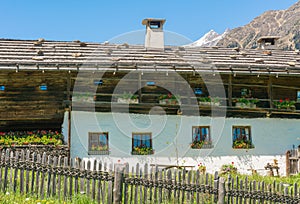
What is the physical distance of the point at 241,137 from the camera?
1681 centimetres

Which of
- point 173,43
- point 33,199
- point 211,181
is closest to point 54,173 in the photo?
point 33,199

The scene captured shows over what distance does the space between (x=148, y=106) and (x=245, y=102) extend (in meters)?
4.45

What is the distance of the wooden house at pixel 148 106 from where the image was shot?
15.6 metres

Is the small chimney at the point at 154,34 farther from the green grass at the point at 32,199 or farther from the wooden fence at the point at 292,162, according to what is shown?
the green grass at the point at 32,199

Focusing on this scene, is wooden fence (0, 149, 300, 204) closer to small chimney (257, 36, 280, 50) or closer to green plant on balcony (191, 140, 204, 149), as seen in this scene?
green plant on balcony (191, 140, 204, 149)

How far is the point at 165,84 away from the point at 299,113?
6302 mm

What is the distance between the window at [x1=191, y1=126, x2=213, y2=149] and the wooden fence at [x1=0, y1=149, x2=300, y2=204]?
322 inches

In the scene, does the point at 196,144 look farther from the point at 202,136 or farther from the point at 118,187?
the point at 118,187

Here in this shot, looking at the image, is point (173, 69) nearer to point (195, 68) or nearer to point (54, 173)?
point (195, 68)

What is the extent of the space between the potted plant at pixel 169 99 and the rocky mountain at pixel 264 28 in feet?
345

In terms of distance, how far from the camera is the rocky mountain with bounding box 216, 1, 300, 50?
125125mm

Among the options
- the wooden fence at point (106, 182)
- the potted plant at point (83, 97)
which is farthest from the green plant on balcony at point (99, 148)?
the wooden fence at point (106, 182)

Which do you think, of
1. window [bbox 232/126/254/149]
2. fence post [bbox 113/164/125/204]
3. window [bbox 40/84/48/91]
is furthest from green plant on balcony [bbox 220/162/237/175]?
fence post [bbox 113/164/125/204]

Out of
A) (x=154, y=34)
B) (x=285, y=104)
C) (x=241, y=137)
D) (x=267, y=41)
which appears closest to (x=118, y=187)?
(x=241, y=137)
